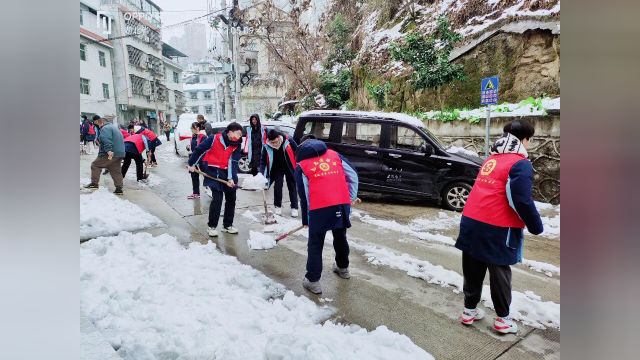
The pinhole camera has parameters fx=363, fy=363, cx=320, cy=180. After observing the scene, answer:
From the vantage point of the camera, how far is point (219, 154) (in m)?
5.61

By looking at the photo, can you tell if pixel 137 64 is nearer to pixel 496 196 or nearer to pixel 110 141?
pixel 110 141

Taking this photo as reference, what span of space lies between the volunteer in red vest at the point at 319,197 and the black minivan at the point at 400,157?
3749 mm

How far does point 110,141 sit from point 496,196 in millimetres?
7943

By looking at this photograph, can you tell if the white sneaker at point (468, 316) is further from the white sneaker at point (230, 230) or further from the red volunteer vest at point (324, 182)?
the white sneaker at point (230, 230)

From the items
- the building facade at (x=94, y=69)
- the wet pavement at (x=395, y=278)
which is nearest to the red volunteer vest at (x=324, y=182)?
the wet pavement at (x=395, y=278)

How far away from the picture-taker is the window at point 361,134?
7.59 meters

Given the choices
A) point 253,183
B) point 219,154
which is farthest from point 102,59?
point 219,154

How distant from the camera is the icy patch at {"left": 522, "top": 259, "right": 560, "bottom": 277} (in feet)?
14.3
